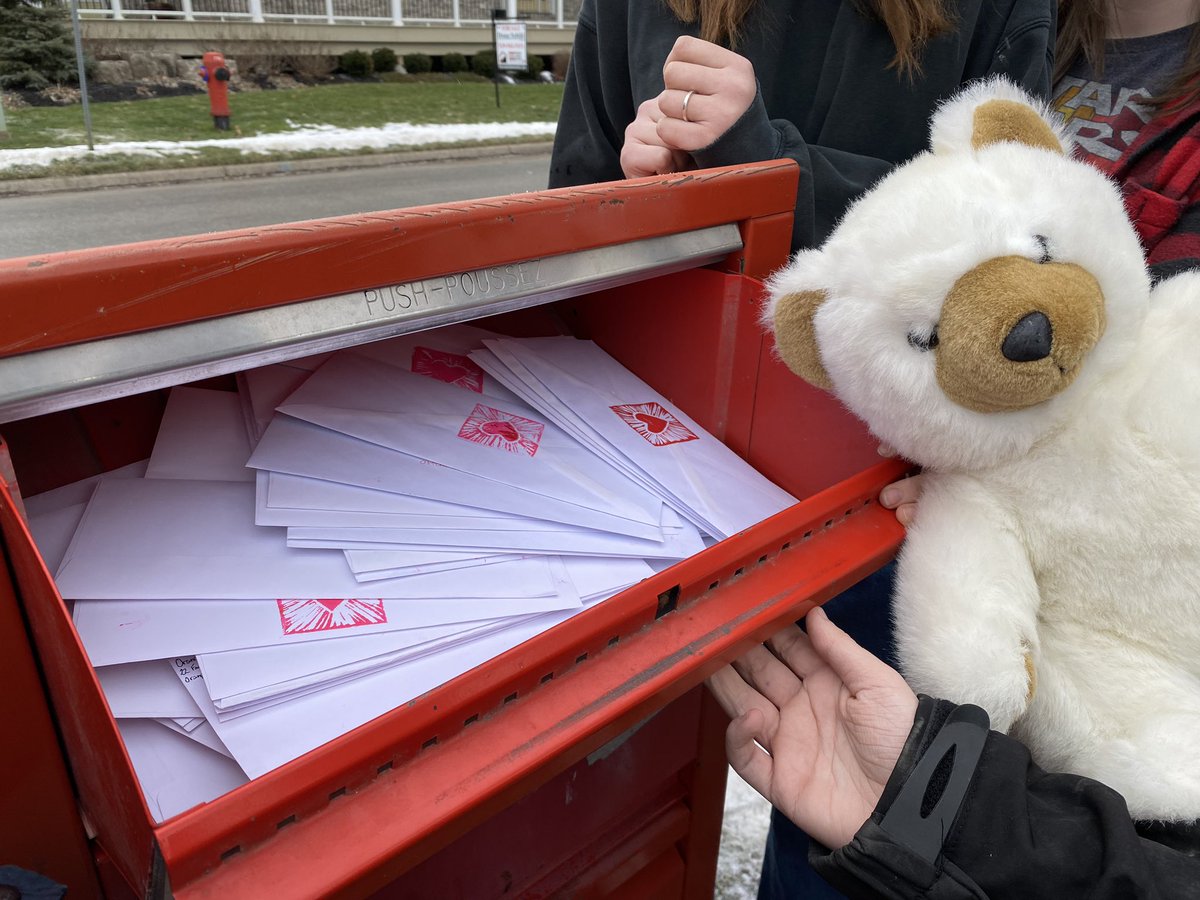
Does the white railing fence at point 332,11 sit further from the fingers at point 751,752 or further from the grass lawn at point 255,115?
the fingers at point 751,752

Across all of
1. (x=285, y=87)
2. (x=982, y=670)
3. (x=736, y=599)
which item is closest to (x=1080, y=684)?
(x=982, y=670)

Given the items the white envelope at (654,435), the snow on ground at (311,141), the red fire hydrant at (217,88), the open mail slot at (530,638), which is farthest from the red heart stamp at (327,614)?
the red fire hydrant at (217,88)

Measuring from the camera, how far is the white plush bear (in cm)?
75

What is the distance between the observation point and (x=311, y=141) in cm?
922

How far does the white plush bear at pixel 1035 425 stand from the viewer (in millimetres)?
750

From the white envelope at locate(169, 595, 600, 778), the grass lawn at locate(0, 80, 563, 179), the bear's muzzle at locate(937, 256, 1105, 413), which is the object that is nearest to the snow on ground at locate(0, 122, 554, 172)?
the grass lawn at locate(0, 80, 563, 179)

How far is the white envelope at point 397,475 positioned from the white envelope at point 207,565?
92 mm

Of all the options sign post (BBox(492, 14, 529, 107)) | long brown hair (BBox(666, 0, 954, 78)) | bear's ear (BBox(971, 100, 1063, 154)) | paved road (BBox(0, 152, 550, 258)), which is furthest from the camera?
sign post (BBox(492, 14, 529, 107))

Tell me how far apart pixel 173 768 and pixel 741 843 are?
167 centimetres

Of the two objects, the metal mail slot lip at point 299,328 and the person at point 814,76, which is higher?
the person at point 814,76

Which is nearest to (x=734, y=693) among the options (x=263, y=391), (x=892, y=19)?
(x=263, y=391)

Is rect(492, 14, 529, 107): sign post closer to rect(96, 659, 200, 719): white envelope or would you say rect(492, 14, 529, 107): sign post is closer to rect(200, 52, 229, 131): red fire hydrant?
rect(200, 52, 229, 131): red fire hydrant

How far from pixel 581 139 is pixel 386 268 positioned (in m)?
1.09

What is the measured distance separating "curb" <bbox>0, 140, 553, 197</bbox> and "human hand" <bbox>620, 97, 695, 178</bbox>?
7.70 metres
